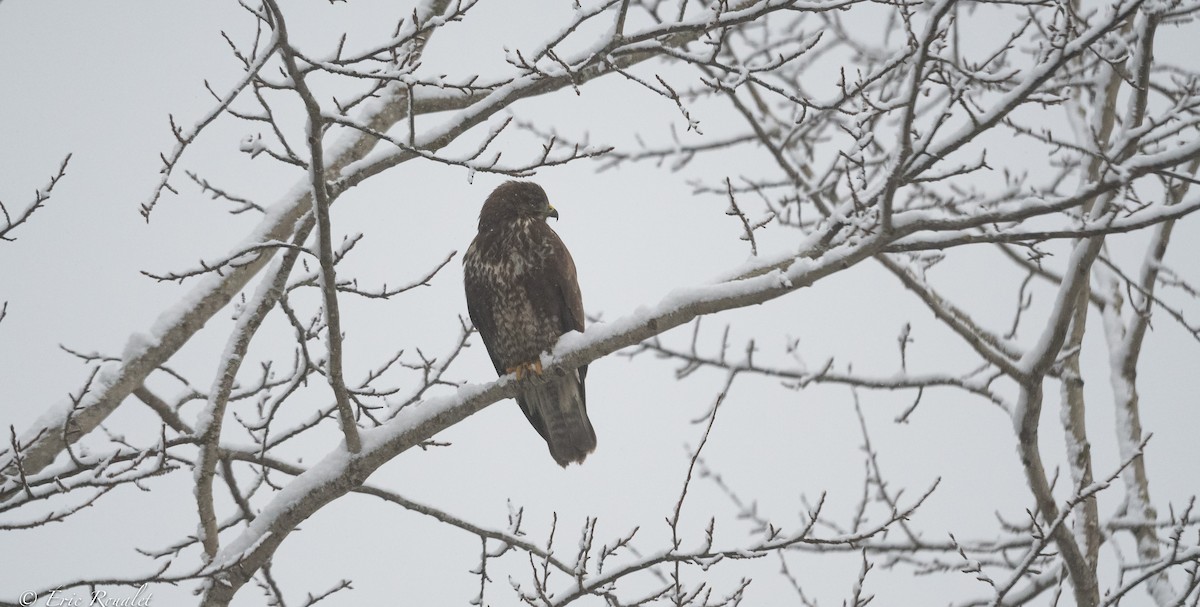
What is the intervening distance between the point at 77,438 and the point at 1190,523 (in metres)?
4.55

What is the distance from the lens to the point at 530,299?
206 inches

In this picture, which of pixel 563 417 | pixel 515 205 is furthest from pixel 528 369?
pixel 515 205

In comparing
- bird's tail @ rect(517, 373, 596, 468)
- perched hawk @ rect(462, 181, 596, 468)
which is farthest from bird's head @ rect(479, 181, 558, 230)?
bird's tail @ rect(517, 373, 596, 468)

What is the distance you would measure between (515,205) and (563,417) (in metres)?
1.28

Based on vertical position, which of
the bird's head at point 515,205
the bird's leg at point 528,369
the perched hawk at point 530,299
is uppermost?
the bird's head at point 515,205

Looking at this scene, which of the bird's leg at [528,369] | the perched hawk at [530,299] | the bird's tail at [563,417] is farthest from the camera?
the bird's tail at [563,417]

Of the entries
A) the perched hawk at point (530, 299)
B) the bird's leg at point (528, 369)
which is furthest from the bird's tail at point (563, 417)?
the bird's leg at point (528, 369)

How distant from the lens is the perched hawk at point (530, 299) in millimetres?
5242

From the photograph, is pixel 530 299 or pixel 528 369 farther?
pixel 530 299

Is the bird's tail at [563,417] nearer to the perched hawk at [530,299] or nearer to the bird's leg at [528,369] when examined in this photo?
the perched hawk at [530,299]

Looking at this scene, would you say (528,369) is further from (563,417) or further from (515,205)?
(515,205)

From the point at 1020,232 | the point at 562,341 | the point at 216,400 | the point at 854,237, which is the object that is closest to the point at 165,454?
the point at 216,400

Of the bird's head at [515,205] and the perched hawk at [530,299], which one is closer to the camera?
the perched hawk at [530,299]

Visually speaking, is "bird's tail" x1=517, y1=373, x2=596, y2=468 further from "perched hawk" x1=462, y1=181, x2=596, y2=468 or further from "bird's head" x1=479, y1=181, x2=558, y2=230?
"bird's head" x1=479, y1=181, x2=558, y2=230
